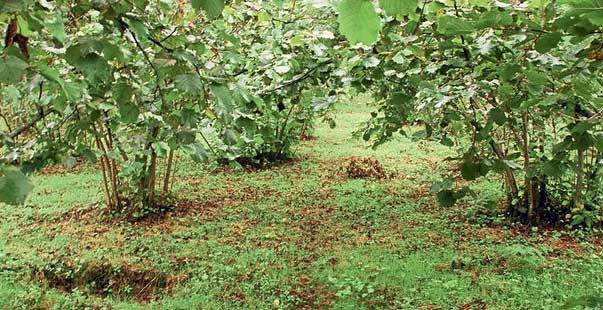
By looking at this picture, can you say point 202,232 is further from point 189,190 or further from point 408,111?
point 408,111

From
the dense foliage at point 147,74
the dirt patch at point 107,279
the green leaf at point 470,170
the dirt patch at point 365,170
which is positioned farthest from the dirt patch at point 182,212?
the green leaf at point 470,170

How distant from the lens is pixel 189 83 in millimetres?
1445

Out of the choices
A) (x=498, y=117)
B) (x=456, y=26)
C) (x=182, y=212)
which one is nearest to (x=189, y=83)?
(x=456, y=26)

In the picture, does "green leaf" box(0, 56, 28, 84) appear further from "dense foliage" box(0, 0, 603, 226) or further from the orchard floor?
the orchard floor

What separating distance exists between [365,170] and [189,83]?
6.47 m

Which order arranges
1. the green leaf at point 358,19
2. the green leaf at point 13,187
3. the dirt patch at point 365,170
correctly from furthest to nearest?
the dirt patch at point 365,170 → the green leaf at point 13,187 → the green leaf at point 358,19

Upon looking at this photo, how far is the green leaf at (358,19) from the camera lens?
649mm

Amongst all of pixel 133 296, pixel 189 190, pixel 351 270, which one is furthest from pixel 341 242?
pixel 189 190

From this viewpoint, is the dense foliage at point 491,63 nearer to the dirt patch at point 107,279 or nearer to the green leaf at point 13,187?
the green leaf at point 13,187

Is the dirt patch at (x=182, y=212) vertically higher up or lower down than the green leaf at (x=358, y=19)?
lower down

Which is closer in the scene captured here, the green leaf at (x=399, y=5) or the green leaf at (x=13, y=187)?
the green leaf at (x=399, y=5)

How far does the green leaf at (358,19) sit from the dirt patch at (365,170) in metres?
7.05

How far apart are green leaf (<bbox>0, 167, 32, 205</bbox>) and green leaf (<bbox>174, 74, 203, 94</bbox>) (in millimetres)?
540

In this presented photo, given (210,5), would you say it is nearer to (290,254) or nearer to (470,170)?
(470,170)
